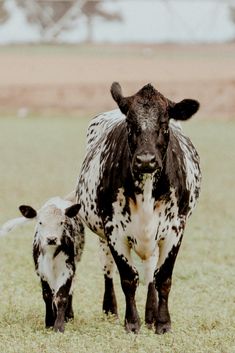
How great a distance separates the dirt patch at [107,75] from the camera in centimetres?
4222

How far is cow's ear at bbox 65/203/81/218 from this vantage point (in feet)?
28.1

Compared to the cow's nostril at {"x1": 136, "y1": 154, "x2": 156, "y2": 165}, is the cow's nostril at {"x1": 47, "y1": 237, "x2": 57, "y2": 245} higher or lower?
lower

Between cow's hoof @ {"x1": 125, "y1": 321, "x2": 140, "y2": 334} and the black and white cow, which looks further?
cow's hoof @ {"x1": 125, "y1": 321, "x2": 140, "y2": 334}

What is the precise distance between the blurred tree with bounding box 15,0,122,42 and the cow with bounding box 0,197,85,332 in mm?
47319

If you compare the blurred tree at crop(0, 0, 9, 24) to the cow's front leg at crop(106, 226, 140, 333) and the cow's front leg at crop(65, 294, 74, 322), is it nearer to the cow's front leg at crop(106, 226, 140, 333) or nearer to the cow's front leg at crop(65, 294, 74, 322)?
the cow's front leg at crop(65, 294, 74, 322)

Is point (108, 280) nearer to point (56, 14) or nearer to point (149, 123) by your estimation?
point (149, 123)

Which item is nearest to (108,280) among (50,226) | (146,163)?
(50,226)

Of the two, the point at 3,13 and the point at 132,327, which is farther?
the point at 3,13

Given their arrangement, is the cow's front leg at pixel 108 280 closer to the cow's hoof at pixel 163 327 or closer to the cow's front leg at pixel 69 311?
the cow's front leg at pixel 69 311

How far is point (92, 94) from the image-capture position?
43.0 metres

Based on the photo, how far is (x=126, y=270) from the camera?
8289 mm

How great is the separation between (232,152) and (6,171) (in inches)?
268

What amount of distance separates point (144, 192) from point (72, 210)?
0.89m

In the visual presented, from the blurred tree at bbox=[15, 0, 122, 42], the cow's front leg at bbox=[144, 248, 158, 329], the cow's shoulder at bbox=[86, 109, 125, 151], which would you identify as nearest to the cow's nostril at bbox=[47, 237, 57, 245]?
the cow's front leg at bbox=[144, 248, 158, 329]
